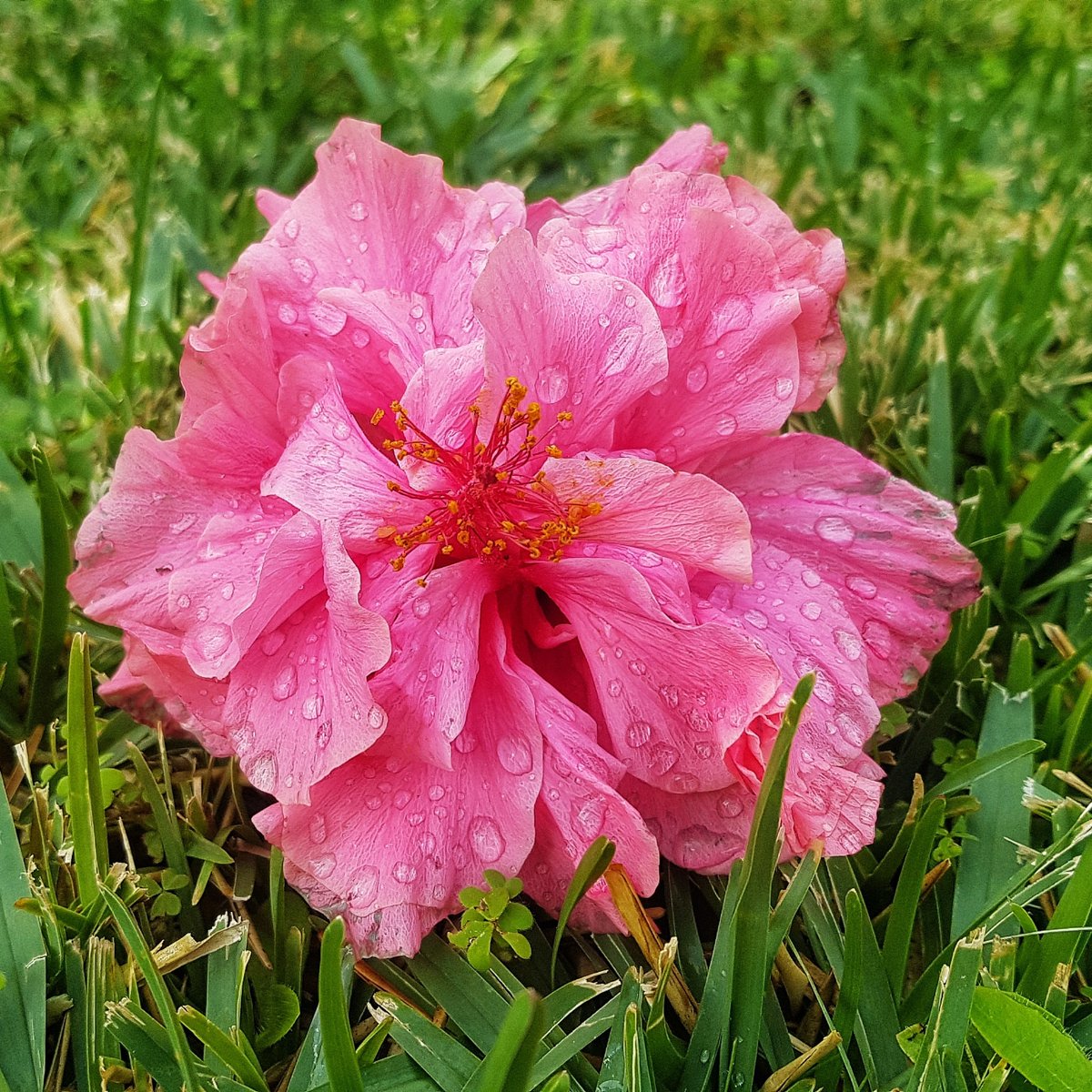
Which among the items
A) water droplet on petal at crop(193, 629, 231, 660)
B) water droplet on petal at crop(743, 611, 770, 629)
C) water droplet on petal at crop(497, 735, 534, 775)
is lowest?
water droplet on petal at crop(497, 735, 534, 775)

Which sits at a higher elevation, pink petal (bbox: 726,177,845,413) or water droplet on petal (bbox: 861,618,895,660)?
pink petal (bbox: 726,177,845,413)

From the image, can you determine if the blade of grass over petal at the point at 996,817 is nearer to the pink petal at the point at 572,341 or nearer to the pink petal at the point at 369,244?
the pink petal at the point at 572,341

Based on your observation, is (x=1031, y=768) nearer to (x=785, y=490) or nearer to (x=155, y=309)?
(x=785, y=490)

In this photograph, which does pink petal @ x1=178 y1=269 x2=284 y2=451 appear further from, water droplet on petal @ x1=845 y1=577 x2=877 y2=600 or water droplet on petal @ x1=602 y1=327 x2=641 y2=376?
water droplet on petal @ x1=845 y1=577 x2=877 y2=600

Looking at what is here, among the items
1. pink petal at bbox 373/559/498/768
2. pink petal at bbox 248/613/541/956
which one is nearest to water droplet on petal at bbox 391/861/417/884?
pink petal at bbox 248/613/541/956

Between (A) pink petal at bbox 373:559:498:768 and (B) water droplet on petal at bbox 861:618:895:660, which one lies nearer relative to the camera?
(A) pink petal at bbox 373:559:498:768

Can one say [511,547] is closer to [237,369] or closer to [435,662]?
[435,662]
